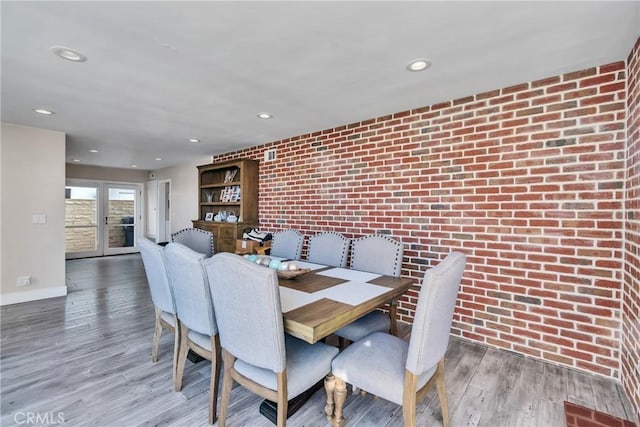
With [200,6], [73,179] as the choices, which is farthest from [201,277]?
[73,179]

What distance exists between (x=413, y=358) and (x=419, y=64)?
74.7 inches

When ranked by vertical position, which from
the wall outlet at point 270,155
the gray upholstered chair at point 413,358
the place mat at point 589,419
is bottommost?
the place mat at point 589,419

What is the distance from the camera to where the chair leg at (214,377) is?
1609 millimetres

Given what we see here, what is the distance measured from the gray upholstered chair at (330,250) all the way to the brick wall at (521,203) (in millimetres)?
542

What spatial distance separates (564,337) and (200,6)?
3262mm

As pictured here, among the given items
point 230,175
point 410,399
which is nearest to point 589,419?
point 410,399

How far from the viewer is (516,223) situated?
2355 millimetres

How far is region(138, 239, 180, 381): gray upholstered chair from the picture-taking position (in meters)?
1.96

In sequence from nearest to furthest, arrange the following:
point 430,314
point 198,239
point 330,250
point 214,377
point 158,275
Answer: point 430,314
point 214,377
point 158,275
point 330,250
point 198,239

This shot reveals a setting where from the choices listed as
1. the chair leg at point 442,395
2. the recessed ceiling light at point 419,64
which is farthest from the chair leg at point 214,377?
the recessed ceiling light at point 419,64

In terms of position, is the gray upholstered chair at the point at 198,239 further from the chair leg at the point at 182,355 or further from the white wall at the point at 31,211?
the white wall at the point at 31,211

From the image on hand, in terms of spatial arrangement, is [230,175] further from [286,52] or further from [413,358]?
[413,358]

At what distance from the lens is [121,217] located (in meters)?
7.58

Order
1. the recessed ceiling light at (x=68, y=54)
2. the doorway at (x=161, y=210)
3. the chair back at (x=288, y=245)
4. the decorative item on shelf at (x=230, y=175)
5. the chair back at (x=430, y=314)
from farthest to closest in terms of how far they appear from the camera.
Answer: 1. the doorway at (x=161, y=210)
2. the decorative item on shelf at (x=230, y=175)
3. the chair back at (x=288, y=245)
4. the recessed ceiling light at (x=68, y=54)
5. the chair back at (x=430, y=314)
